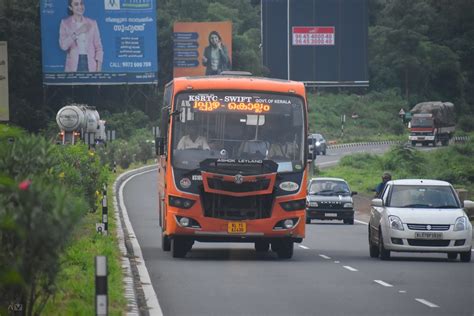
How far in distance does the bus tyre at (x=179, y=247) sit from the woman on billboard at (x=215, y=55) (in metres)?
67.9

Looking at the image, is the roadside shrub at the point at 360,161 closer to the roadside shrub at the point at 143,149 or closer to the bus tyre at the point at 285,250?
the roadside shrub at the point at 143,149

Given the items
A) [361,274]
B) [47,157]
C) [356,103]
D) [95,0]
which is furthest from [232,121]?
[356,103]

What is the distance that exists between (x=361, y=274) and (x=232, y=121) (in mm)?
4476

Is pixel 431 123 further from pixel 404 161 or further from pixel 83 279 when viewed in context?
pixel 83 279

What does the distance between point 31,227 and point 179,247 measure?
55.8 ft

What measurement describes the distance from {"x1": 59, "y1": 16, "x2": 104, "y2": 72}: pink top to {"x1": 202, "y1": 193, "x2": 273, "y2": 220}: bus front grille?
166 ft

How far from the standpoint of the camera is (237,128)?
81.8 ft

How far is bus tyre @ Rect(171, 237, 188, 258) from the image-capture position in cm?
2527

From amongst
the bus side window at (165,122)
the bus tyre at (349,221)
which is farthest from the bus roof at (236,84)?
the bus tyre at (349,221)

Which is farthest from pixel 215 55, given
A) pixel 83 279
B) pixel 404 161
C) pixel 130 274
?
pixel 83 279

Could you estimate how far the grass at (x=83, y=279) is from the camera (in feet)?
46.2

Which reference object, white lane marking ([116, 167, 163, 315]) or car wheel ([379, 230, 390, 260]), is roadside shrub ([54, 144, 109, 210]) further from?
car wheel ([379, 230, 390, 260])

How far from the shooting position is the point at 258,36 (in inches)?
5241

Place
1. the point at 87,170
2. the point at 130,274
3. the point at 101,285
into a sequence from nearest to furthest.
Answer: the point at 101,285 < the point at 130,274 < the point at 87,170
